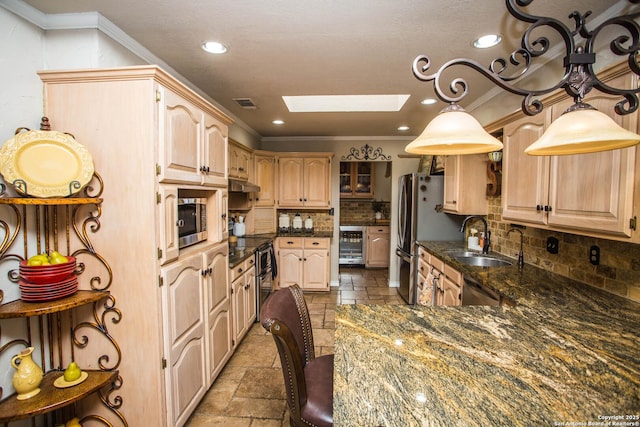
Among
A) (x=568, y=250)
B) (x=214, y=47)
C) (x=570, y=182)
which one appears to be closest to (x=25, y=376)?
(x=214, y=47)

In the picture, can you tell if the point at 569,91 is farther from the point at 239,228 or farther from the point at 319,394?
the point at 239,228

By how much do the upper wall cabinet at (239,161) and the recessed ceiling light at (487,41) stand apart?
8.08 feet

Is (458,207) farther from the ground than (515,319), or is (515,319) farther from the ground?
(458,207)

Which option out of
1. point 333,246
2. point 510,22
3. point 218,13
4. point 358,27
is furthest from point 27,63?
point 333,246

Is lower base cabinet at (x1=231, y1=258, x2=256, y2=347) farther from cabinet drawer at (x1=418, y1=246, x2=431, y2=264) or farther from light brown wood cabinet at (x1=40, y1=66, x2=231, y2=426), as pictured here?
cabinet drawer at (x1=418, y1=246, x2=431, y2=264)

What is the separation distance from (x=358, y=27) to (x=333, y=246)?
11.5 ft

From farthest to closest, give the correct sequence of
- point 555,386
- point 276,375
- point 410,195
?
point 410,195, point 276,375, point 555,386

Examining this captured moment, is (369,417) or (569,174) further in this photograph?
(569,174)

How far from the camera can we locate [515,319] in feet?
4.37

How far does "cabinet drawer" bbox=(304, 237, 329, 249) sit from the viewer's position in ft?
14.4

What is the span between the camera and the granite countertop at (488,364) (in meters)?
0.76

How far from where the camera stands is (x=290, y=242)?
4418 mm

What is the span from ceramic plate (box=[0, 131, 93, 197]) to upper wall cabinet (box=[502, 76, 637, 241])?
8.11ft

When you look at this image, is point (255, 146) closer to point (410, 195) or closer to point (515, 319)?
point (410, 195)
